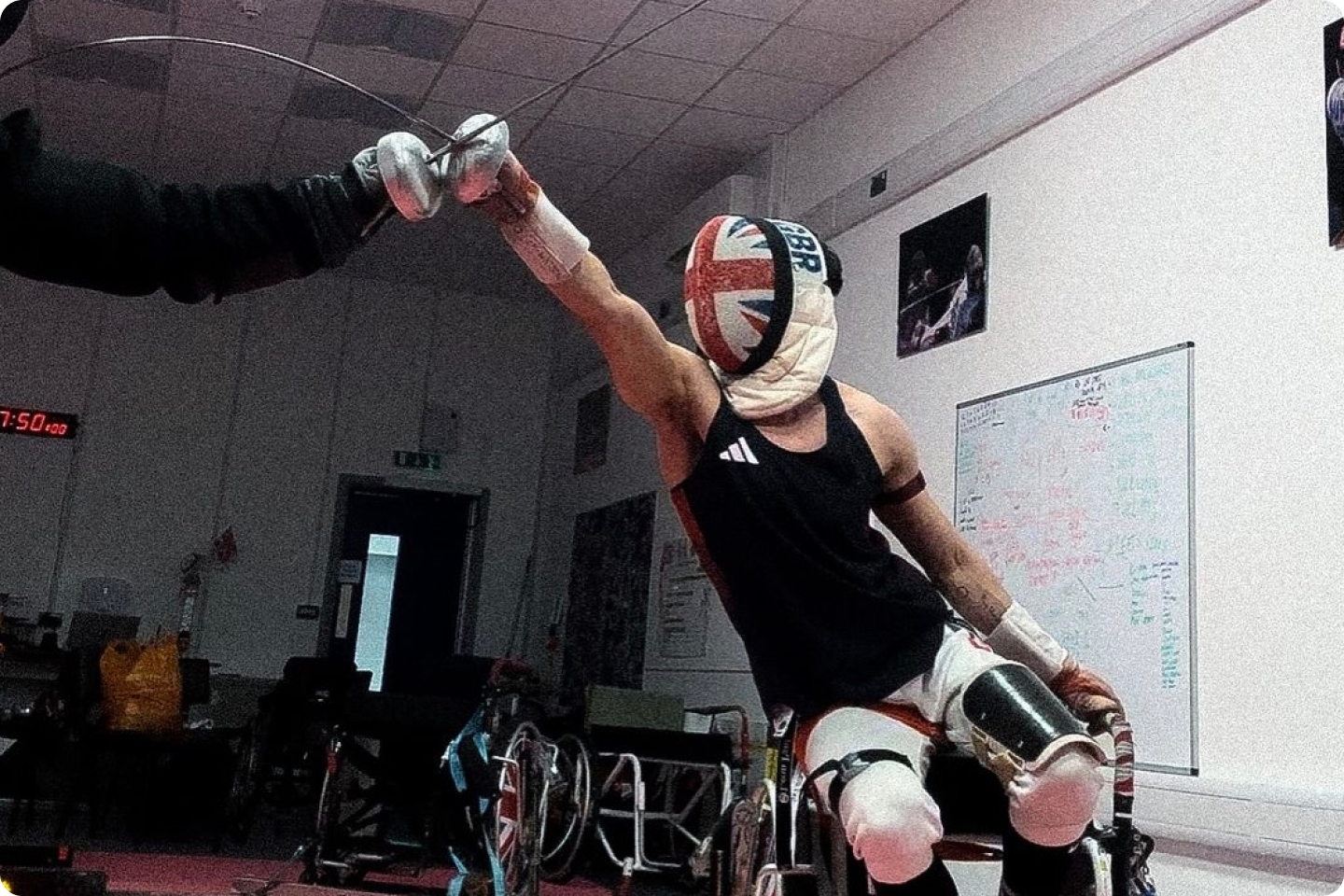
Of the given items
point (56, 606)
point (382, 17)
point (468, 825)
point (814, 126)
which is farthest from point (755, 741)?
point (56, 606)

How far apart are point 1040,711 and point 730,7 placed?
4192 millimetres

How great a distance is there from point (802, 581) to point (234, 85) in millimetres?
5497

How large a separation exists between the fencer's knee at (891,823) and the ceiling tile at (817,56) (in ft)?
14.2

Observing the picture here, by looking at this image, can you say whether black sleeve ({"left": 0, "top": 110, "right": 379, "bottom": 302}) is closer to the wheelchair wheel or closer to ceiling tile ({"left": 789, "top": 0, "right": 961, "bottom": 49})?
the wheelchair wheel

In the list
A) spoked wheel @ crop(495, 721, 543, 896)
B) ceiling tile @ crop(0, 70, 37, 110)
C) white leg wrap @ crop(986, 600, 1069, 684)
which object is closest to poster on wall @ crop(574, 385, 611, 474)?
ceiling tile @ crop(0, 70, 37, 110)

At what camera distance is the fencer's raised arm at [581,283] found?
185 cm

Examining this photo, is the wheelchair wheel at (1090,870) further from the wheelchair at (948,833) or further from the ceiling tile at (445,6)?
the ceiling tile at (445,6)

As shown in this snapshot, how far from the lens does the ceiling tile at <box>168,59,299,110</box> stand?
20.5 feet

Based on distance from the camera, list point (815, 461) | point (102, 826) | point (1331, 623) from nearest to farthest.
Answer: point (815, 461) < point (1331, 623) < point (102, 826)

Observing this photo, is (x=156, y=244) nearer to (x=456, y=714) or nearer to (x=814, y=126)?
(x=456, y=714)

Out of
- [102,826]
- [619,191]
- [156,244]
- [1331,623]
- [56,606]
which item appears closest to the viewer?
[156,244]

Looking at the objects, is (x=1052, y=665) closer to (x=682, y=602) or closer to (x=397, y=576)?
(x=682, y=602)

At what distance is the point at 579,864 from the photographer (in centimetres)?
580

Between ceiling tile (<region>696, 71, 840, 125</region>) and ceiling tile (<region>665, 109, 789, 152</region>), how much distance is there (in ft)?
0.25
